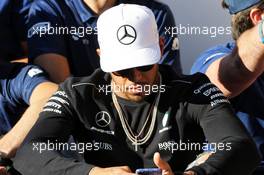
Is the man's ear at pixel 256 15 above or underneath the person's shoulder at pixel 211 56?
above

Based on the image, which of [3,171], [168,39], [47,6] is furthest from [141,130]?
[47,6]

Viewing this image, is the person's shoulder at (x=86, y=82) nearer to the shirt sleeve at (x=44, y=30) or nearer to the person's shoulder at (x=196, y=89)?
the person's shoulder at (x=196, y=89)

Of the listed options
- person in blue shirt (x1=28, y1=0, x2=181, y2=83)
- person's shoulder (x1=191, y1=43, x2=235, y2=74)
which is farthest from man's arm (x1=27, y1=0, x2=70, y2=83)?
person's shoulder (x1=191, y1=43, x2=235, y2=74)

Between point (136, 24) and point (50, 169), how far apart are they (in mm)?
434

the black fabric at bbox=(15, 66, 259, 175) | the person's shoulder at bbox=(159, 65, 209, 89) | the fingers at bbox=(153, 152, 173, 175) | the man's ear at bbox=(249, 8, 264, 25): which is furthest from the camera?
the man's ear at bbox=(249, 8, 264, 25)

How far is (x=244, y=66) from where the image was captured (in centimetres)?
183

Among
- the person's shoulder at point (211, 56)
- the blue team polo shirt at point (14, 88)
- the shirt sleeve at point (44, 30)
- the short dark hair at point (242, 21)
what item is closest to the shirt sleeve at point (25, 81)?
the blue team polo shirt at point (14, 88)

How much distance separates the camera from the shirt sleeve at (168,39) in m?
2.20

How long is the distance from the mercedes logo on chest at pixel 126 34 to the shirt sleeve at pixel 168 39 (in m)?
0.42

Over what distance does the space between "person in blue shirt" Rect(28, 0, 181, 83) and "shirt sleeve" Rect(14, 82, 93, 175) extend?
0.36 meters

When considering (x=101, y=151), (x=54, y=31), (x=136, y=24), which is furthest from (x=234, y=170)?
(x=54, y=31)

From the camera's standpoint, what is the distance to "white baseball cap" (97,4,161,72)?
1.73 meters

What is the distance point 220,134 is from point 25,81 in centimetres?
62

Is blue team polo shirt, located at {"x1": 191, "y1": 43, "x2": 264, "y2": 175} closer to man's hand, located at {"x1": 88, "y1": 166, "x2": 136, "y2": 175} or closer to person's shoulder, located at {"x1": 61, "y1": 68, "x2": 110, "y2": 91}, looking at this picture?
person's shoulder, located at {"x1": 61, "y1": 68, "x2": 110, "y2": 91}
